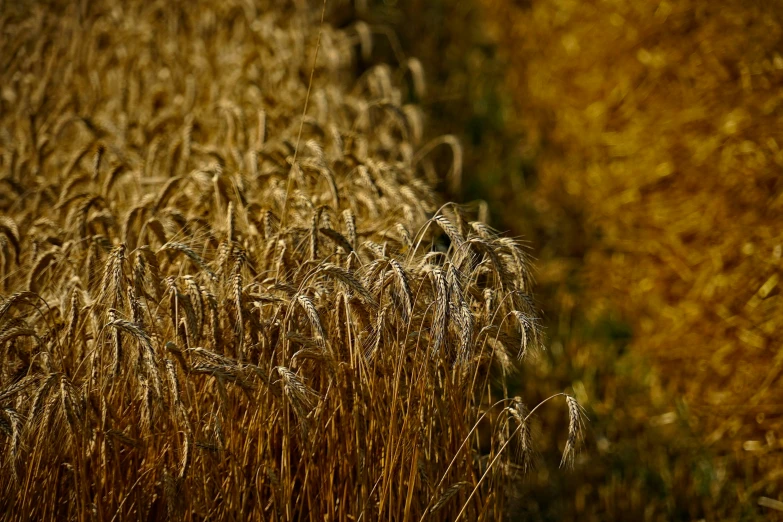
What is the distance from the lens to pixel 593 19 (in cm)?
492

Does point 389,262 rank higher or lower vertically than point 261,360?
higher

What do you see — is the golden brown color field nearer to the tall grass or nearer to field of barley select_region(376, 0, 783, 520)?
field of barley select_region(376, 0, 783, 520)

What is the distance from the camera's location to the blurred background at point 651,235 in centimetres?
330

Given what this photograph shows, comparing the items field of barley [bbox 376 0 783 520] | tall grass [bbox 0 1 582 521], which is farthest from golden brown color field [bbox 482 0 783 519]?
tall grass [bbox 0 1 582 521]

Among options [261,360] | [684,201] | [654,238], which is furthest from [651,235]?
[261,360]

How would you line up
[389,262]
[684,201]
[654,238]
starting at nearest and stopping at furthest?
[389,262] → [684,201] → [654,238]

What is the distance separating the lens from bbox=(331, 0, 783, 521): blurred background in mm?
3299

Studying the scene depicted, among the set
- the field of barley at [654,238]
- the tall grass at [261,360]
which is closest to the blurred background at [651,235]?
the field of barley at [654,238]

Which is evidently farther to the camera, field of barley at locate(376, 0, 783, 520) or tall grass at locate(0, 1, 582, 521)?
field of barley at locate(376, 0, 783, 520)

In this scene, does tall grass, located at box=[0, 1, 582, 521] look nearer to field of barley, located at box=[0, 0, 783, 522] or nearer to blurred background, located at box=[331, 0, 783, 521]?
field of barley, located at box=[0, 0, 783, 522]

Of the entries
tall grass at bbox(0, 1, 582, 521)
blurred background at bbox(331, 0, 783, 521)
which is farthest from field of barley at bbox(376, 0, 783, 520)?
tall grass at bbox(0, 1, 582, 521)

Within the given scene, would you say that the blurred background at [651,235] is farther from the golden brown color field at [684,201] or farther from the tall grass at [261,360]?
the tall grass at [261,360]

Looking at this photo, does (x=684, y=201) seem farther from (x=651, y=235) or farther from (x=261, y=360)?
(x=261, y=360)

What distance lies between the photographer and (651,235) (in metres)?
4.21
